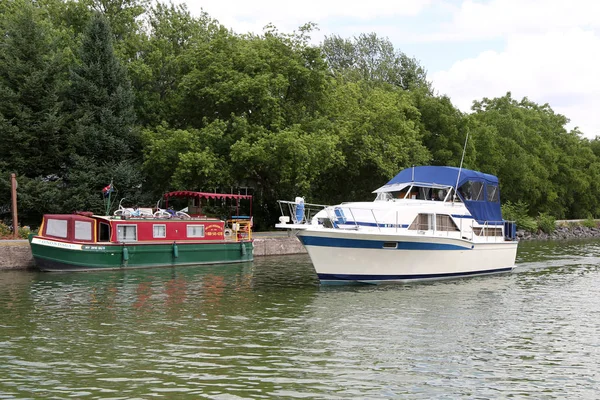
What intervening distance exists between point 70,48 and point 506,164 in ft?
145

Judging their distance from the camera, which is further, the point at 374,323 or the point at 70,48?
the point at 70,48

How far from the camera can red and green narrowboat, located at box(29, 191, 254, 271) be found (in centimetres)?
2869

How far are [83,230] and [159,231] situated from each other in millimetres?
3691

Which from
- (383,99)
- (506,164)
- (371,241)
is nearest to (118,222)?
(371,241)

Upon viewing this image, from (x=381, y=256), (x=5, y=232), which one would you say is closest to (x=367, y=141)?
(x=381, y=256)

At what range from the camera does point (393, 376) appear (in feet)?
40.5

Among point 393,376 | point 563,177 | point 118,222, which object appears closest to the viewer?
point 393,376

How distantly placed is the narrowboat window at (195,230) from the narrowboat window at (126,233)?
→ 292cm

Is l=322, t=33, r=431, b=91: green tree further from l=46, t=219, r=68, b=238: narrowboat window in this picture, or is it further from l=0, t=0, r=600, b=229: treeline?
l=46, t=219, r=68, b=238: narrowboat window

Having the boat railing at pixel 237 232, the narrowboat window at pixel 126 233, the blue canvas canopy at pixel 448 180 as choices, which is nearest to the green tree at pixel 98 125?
the boat railing at pixel 237 232

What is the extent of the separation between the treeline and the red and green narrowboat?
6.53 m

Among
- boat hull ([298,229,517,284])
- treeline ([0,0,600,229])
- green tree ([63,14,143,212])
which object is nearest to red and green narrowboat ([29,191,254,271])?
treeline ([0,0,600,229])

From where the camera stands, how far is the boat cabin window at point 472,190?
93.0ft

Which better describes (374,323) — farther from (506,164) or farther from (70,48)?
(506,164)
